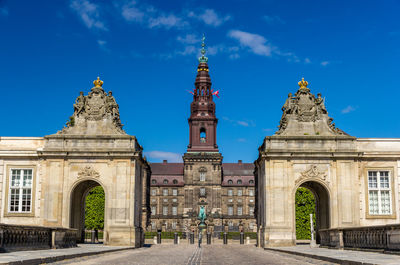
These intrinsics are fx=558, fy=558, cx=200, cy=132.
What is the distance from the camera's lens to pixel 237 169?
14100 cm

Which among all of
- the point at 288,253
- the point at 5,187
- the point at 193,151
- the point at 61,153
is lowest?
the point at 288,253

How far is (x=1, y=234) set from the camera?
68.8ft

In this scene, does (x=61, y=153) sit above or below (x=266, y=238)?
above

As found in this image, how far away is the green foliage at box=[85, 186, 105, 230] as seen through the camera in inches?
3078

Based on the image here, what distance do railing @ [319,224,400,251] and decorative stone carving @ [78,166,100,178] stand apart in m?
16.1

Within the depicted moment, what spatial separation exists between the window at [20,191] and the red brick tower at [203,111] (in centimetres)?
7764

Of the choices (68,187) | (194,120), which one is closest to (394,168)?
(68,187)

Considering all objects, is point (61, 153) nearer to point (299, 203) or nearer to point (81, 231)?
point (81, 231)

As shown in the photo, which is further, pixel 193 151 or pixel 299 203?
pixel 193 151

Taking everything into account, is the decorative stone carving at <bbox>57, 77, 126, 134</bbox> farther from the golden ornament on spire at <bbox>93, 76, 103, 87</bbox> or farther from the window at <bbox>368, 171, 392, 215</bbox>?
the window at <bbox>368, 171, 392, 215</bbox>

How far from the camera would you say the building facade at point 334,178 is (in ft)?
127

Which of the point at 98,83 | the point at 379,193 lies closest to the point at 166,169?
the point at 98,83

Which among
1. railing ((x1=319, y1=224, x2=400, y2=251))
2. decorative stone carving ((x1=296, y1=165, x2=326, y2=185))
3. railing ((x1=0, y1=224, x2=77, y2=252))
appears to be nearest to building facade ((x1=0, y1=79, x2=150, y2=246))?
railing ((x1=0, y1=224, x2=77, y2=252))

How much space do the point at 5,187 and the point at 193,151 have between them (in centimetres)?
→ 8375
